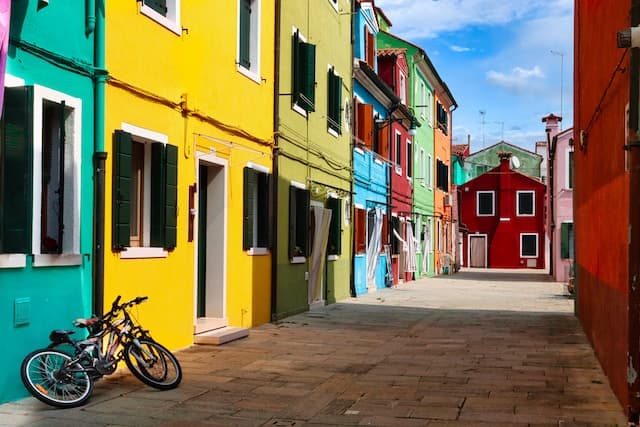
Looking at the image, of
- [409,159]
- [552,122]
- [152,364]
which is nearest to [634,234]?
[152,364]

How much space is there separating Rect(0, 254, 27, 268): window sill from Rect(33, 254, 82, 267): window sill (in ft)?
0.60

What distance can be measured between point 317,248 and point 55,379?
400 inches

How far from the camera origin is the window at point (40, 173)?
22.8ft

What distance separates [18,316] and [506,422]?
4.22 meters

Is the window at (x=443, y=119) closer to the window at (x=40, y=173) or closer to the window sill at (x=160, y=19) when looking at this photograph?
the window sill at (x=160, y=19)

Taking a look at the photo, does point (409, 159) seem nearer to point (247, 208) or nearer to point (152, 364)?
point (247, 208)

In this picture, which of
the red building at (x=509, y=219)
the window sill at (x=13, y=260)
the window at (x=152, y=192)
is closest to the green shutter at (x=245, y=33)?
the window at (x=152, y=192)

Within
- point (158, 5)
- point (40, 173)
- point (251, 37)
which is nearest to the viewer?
point (40, 173)

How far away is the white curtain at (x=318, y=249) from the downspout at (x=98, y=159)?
8609mm

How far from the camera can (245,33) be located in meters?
13.2

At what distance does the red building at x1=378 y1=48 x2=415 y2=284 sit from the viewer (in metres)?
27.2

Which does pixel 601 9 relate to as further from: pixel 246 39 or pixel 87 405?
pixel 87 405

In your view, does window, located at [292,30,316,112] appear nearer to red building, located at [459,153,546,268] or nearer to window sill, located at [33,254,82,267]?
window sill, located at [33,254,82,267]

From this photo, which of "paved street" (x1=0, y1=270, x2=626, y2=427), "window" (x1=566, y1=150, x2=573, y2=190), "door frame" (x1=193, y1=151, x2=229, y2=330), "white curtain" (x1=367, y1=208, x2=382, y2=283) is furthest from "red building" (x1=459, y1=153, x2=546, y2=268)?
"door frame" (x1=193, y1=151, x2=229, y2=330)
